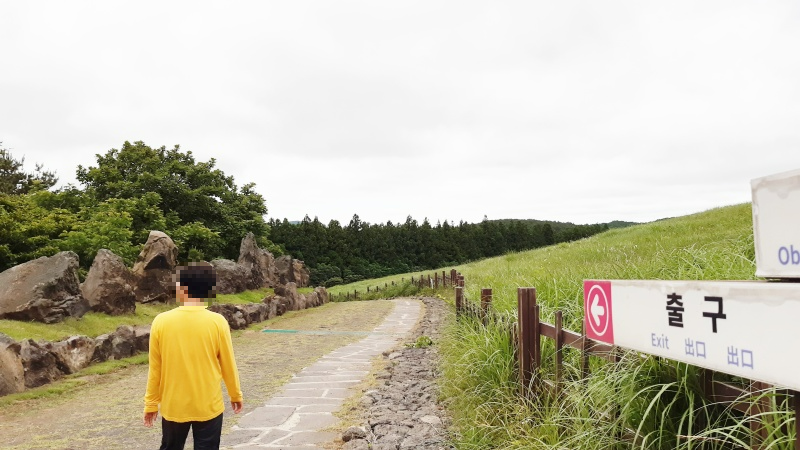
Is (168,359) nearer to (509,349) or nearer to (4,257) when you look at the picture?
(509,349)

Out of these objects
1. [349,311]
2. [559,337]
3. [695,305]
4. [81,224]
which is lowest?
[349,311]

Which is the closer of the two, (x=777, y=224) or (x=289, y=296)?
(x=777, y=224)

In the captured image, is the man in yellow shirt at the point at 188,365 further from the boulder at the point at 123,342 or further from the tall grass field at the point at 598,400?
the boulder at the point at 123,342

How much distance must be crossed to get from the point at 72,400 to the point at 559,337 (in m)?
6.38

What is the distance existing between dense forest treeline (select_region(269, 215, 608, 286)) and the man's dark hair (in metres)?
41.8

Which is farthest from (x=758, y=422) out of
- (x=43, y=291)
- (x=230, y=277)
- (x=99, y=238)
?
(x=230, y=277)

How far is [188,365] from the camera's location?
11.3 feet

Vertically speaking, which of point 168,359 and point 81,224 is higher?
point 81,224

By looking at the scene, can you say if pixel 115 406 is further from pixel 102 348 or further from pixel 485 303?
pixel 485 303

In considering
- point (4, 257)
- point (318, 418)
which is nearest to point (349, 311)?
point (4, 257)

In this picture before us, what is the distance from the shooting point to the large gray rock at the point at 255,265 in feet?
67.3

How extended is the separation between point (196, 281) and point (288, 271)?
78.8ft

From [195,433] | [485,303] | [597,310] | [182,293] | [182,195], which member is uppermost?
[182,195]

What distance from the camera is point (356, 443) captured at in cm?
489
